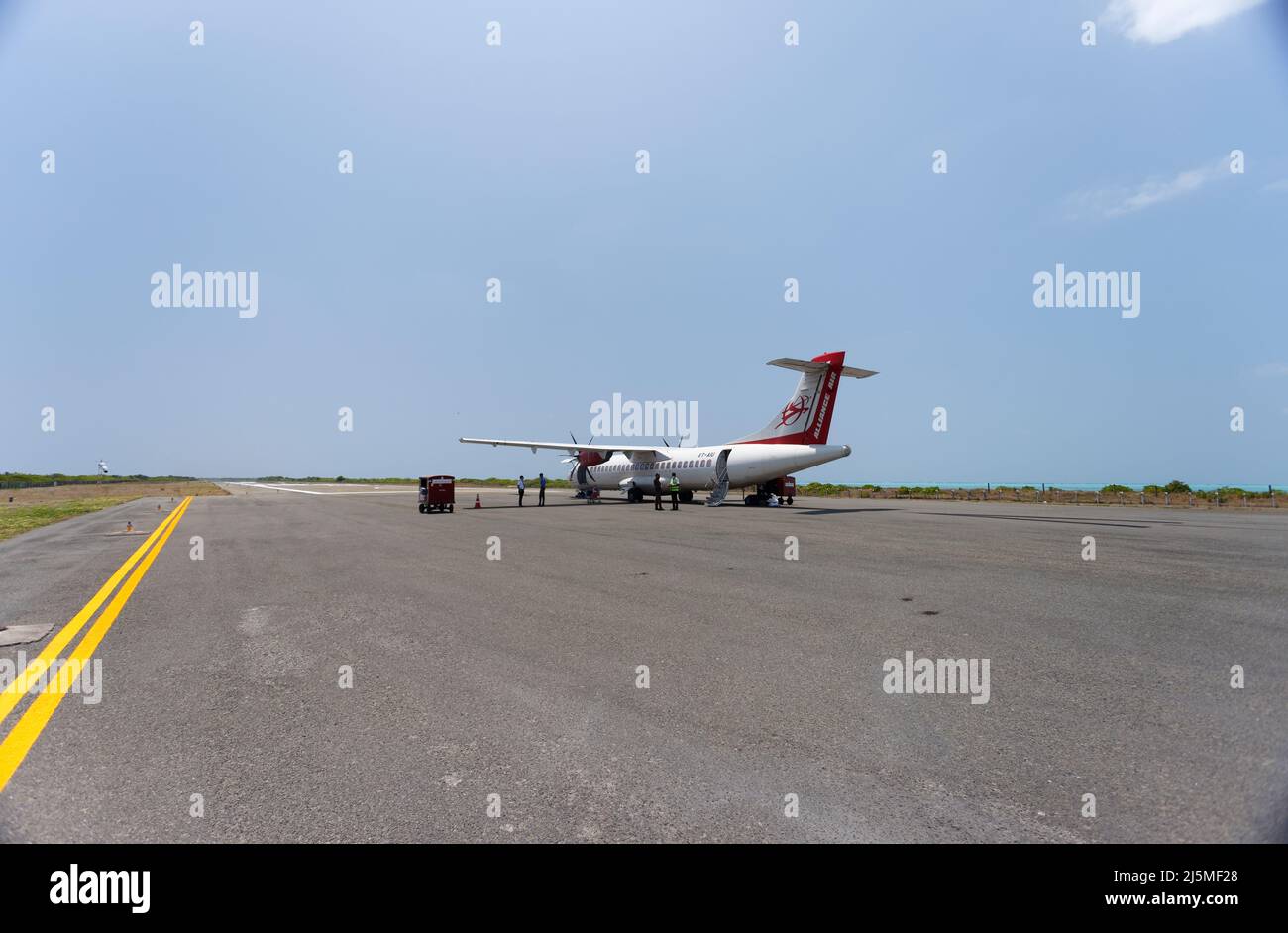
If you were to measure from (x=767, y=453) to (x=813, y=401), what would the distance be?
11.3 feet

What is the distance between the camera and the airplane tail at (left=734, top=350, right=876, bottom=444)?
30.8 m

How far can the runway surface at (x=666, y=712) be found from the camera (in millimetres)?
3283

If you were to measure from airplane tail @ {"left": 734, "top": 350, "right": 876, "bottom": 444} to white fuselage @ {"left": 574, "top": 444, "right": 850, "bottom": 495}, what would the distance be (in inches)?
27.8

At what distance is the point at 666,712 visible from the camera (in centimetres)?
480

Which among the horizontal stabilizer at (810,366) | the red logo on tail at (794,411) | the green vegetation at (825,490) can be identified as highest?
the horizontal stabilizer at (810,366)

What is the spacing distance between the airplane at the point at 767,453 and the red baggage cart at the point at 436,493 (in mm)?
7472

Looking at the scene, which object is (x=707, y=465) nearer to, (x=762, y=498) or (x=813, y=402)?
(x=762, y=498)

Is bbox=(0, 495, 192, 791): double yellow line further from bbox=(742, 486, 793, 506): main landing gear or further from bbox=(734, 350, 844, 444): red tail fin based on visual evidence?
bbox=(742, 486, 793, 506): main landing gear

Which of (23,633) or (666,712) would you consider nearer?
(666,712)
